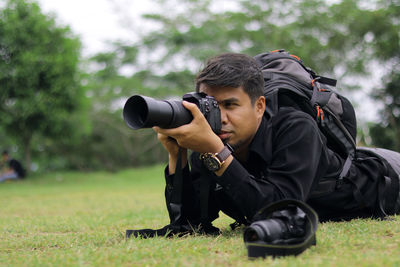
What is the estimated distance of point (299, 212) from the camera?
2.53 m

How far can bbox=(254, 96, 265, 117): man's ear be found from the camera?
9.87 feet

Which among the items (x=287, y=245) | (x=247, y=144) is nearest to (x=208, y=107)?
(x=247, y=144)

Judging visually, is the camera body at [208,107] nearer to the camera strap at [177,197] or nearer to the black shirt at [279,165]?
the black shirt at [279,165]

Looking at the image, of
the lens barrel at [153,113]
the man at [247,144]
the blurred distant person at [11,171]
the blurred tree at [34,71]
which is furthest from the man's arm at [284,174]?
the blurred distant person at [11,171]

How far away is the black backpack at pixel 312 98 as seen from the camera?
3223 millimetres

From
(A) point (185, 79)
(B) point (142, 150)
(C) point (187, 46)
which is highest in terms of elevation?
(C) point (187, 46)

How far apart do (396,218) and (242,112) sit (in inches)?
64.8

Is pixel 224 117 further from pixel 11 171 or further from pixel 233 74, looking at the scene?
pixel 11 171

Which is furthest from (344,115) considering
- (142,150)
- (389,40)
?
(142,150)

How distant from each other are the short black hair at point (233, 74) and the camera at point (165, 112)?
5.6 inches

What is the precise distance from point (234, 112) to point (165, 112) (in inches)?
22.1

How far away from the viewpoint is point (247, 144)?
124 inches

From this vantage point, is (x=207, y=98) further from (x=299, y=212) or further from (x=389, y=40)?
(x=389, y=40)

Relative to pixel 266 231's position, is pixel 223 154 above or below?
above
